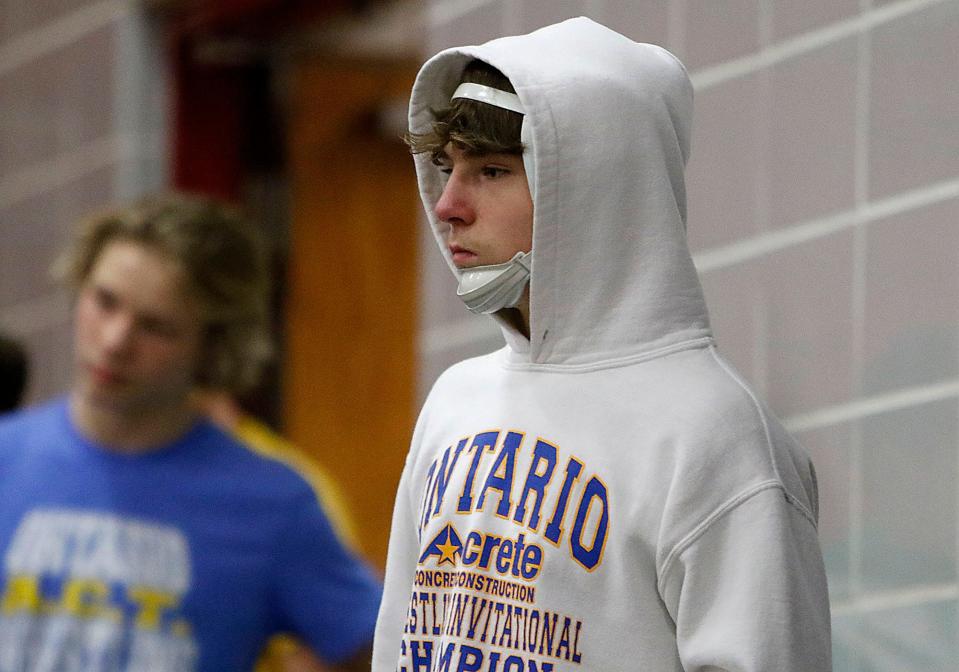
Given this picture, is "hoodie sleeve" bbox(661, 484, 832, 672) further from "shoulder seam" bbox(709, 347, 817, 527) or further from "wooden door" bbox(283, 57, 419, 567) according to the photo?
"wooden door" bbox(283, 57, 419, 567)

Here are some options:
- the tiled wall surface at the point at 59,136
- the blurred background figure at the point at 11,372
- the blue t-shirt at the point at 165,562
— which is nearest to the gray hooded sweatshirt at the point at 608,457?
the blue t-shirt at the point at 165,562

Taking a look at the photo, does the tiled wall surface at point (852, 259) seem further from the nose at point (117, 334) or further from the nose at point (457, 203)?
the nose at point (117, 334)

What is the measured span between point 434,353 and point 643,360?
A: 5.04 ft

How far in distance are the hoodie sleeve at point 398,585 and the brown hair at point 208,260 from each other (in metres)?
1.36

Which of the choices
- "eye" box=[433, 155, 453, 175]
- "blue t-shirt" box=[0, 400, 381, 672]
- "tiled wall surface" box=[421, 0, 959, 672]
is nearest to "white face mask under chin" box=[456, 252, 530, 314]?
"eye" box=[433, 155, 453, 175]

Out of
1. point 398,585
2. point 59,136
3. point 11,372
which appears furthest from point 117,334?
point 59,136

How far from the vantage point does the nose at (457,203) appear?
1707mm

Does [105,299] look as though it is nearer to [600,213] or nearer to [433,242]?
[433,242]

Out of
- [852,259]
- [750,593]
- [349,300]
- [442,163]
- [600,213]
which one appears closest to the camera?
[750,593]

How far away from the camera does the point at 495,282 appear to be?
1.70 m

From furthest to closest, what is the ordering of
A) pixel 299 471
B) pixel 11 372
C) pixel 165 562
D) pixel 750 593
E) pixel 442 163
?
1. pixel 11 372
2. pixel 299 471
3. pixel 165 562
4. pixel 442 163
5. pixel 750 593

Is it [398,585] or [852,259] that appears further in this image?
[852,259]

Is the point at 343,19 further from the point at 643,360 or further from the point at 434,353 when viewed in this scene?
the point at 643,360

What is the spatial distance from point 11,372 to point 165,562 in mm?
856
